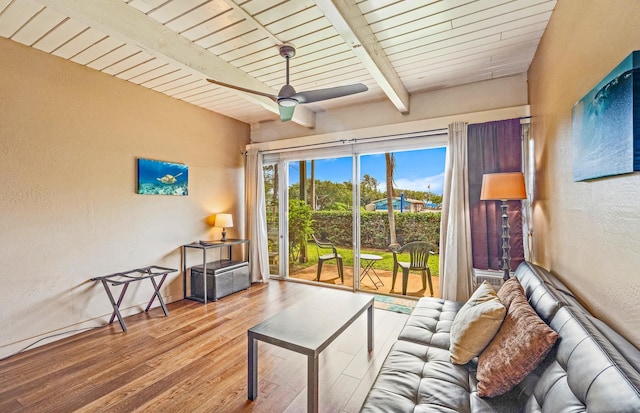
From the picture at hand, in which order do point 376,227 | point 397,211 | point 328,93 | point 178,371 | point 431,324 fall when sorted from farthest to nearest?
point 376,227
point 397,211
point 328,93
point 178,371
point 431,324

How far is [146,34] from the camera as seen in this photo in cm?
223

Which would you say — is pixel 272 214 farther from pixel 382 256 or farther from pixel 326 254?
pixel 382 256

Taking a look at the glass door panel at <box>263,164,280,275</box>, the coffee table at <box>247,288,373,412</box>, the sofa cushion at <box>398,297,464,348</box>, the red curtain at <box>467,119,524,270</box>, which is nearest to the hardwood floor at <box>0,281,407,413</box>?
the coffee table at <box>247,288,373,412</box>

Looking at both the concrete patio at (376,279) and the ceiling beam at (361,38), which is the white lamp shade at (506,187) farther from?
the concrete patio at (376,279)

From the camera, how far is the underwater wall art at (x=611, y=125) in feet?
3.56

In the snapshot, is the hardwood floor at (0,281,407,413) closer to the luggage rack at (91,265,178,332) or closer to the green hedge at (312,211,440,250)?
the luggage rack at (91,265,178,332)

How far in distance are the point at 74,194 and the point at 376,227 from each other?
363cm

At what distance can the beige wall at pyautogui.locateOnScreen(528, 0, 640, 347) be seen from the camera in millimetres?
1174

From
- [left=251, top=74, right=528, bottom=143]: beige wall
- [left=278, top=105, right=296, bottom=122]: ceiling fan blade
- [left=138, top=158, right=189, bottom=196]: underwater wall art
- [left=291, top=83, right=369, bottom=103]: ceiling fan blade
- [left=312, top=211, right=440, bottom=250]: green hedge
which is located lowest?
[left=312, top=211, right=440, bottom=250]: green hedge

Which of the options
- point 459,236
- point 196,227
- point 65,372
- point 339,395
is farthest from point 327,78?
point 65,372

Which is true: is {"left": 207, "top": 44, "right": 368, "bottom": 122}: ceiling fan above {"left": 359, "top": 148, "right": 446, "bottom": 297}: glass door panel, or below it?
above

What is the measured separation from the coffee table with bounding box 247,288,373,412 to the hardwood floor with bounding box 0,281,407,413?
0.98ft

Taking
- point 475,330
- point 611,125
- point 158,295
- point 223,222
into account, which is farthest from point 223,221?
point 611,125

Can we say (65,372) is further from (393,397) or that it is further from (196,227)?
(393,397)
